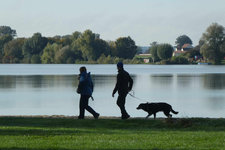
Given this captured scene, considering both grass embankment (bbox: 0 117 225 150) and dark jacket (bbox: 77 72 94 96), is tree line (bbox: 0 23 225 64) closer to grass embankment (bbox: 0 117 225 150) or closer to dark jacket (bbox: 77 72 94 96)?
dark jacket (bbox: 77 72 94 96)

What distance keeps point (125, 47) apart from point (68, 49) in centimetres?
1974

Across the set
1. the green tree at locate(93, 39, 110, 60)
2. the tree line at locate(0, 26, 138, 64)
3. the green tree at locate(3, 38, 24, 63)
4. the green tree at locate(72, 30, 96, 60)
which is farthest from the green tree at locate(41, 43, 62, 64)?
the green tree at locate(3, 38, 24, 63)

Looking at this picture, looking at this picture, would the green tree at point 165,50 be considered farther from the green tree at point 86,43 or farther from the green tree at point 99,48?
the green tree at point 86,43

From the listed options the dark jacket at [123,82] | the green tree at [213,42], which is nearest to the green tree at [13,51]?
the green tree at [213,42]

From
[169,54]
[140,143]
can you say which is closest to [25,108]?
[140,143]

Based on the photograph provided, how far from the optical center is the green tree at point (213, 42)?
4561 inches

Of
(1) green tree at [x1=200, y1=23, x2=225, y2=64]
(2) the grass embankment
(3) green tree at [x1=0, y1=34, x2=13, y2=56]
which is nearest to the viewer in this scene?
(2) the grass embankment

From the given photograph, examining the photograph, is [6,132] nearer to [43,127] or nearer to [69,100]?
[43,127]

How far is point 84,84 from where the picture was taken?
54.2ft

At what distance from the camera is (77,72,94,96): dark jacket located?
16422 mm

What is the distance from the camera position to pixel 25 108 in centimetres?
2681

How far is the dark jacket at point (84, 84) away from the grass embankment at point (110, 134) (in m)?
1.35

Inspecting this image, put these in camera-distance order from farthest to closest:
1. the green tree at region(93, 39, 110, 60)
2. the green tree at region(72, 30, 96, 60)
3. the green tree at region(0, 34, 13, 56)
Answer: the green tree at region(0, 34, 13, 56) → the green tree at region(93, 39, 110, 60) → the green tree at region(72, 30, 96, 60)

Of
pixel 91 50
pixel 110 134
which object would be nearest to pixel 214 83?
pixel 110 134
